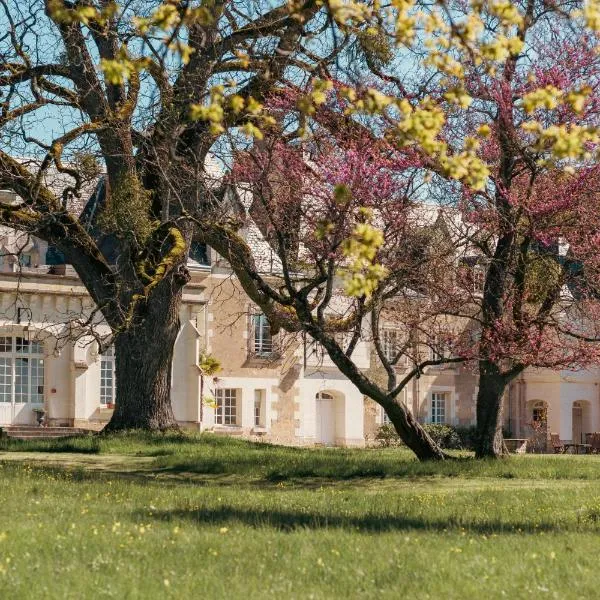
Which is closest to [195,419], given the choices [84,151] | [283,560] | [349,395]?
[349,395]

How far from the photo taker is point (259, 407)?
42.4 metres

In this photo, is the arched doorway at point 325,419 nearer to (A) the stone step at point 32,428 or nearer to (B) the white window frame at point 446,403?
(B) the white window frame at point 446,403

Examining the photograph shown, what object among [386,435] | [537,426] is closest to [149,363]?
[386,435]

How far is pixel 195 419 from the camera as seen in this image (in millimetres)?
38750

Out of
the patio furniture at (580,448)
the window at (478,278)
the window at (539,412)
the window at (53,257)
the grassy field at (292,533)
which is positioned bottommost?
the patio furniture at (580,448)

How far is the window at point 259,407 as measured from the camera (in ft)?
138

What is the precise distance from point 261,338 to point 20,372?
9.32m

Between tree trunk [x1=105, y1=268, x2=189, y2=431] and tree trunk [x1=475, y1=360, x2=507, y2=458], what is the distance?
7.00m

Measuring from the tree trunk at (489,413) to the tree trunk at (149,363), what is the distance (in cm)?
700

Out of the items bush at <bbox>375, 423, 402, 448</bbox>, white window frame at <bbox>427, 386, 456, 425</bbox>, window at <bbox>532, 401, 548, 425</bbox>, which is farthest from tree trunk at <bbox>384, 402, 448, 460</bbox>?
window at <bbox>532, 401, 548, 425</bbox>

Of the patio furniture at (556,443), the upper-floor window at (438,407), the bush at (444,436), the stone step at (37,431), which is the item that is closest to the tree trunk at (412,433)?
the stone step at (37,431)

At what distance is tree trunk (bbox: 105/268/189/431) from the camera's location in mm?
25375

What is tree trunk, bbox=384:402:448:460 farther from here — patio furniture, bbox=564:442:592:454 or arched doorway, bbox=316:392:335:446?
arched doorway, bbox=316:392:335:446

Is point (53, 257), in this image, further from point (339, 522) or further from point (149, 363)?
point (339, 522)
